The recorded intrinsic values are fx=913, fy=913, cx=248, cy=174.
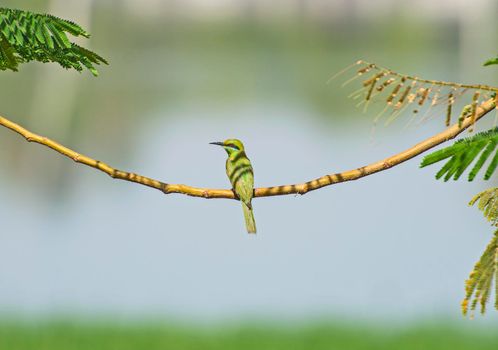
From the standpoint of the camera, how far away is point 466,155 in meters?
1.61

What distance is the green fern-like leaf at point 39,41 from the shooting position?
175cm

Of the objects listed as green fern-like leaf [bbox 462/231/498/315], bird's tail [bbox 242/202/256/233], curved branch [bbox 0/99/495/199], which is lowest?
green fern-like leaf [bbox 462/231/498/315]

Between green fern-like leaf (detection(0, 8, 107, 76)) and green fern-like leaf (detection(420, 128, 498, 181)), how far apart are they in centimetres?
68

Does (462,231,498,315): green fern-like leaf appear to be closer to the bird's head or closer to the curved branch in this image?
the curved branch

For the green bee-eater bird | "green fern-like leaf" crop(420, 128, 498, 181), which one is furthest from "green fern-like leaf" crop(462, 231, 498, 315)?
the green bee-eater bird

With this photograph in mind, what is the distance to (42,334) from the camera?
10.0 meters

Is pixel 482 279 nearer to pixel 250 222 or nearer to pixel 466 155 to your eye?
pixel 466 155

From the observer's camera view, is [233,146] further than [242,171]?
No

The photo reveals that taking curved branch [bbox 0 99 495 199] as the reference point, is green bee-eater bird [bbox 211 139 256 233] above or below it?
above

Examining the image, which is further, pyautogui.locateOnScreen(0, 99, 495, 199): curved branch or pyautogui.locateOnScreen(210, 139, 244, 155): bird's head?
Result: pyautogui.locateOnScreen(210, 139, 244, 155): bird's head

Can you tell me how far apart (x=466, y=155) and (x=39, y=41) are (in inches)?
33.0

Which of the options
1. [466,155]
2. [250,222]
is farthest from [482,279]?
[250,222]

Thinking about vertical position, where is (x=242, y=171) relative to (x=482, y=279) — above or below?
above

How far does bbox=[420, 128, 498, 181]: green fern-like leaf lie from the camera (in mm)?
1592
